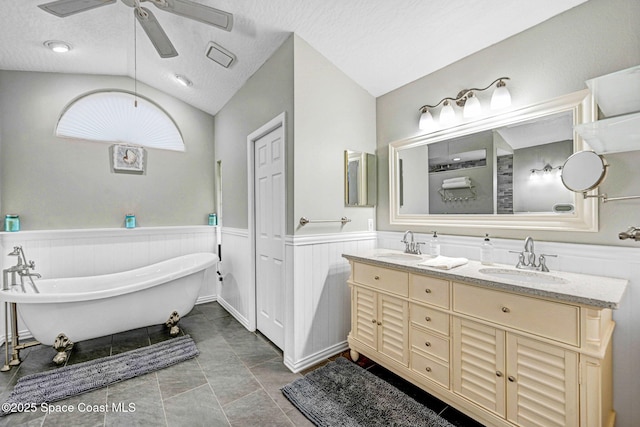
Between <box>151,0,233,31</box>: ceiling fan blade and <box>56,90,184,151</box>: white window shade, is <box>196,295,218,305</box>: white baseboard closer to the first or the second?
<box>56,90,184,151</box>: white window shade

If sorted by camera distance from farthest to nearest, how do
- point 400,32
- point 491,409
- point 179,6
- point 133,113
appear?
point 133,113 → point 400,32 → point 179,6 → point 491,409

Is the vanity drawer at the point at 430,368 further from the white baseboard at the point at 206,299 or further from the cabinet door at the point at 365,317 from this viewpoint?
the white baseboard at the point at 206,299

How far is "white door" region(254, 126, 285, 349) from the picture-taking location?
2494 millimetres

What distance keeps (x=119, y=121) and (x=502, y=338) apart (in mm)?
Result: 4252

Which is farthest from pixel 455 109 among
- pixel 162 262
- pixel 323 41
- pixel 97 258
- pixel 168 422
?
pixel 97 258

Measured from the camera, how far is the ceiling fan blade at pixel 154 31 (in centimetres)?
170

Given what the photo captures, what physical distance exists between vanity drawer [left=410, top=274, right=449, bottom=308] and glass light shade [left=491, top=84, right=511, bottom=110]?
49.7 inches

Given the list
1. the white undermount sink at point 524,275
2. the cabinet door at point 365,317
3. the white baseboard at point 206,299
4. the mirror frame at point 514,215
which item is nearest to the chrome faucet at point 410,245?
the mirror frame at point 514,215

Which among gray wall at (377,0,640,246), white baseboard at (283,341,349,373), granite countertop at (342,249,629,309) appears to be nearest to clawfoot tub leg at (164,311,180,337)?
white baseboard at (283,341,349,373)

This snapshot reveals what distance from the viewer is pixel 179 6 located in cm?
166

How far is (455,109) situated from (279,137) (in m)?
1.48

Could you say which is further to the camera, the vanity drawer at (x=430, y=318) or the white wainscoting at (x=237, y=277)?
the white wainscoting at (x=237, y=277)

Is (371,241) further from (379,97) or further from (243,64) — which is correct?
(243,64)

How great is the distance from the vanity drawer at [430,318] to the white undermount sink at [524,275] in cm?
37
